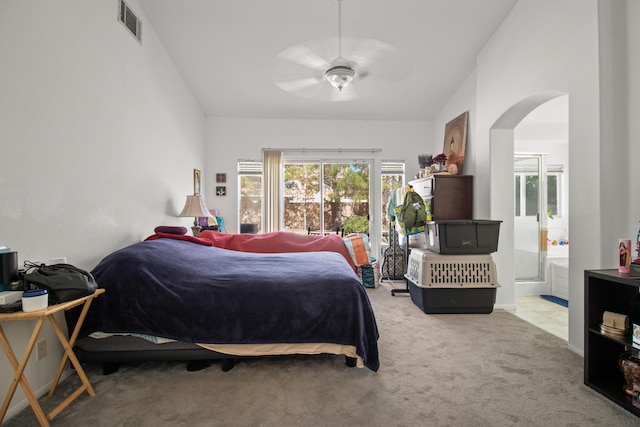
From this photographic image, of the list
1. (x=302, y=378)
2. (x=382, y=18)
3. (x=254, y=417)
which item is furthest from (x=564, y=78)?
(x=254, y=417)

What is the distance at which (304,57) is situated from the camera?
385 cm

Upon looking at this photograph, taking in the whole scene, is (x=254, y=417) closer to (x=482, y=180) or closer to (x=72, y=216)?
(x=72, y=216)

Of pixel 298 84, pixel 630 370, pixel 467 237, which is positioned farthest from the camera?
pixel 298 84

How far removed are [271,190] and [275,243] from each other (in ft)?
4.17

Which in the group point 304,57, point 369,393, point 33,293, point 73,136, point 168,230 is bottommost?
point 369,393

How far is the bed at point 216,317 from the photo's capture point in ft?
6.86

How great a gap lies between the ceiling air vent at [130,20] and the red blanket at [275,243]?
7.45 feet

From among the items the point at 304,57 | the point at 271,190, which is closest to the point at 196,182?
the point at 271,190

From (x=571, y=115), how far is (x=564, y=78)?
0.33 meters

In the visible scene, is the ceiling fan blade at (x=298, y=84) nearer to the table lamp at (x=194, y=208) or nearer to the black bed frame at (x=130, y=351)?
the table lamp at (x=194, y=208)

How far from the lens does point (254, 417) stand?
1.69m

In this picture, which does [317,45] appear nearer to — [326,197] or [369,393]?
[326,197]

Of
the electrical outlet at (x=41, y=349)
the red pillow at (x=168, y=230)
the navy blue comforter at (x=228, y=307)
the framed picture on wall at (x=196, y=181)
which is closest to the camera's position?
the electrical outlet at (x=41, y=349)

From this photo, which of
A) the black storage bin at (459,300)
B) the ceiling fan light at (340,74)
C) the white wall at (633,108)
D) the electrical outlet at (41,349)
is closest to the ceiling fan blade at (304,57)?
the ceiling fan light at (340,74)
